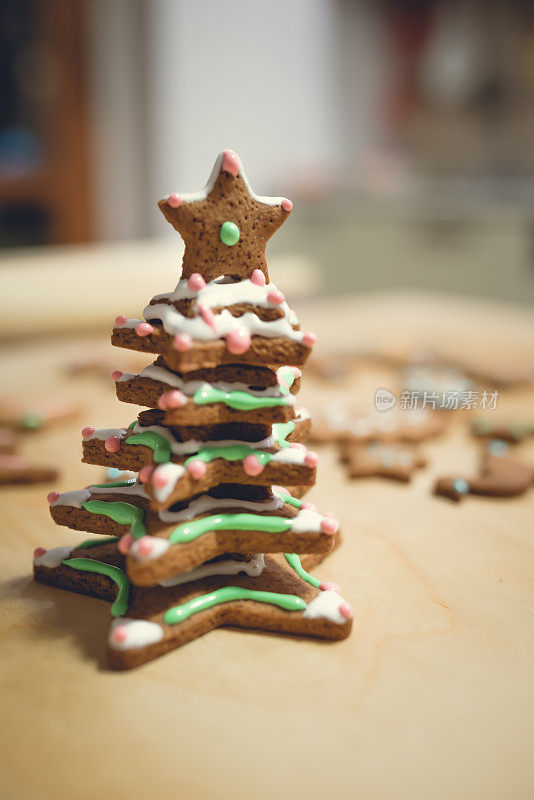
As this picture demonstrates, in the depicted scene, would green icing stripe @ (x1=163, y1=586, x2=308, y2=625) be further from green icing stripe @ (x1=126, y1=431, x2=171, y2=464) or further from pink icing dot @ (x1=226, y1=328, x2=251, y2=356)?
pink icing dot @ (x1=226, y1=328, x2=251, y2=356)

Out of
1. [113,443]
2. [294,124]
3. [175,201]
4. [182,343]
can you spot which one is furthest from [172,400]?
[294,124]

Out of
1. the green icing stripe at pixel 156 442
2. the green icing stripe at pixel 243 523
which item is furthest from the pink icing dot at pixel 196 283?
the green icing stripe at pixel 243 523

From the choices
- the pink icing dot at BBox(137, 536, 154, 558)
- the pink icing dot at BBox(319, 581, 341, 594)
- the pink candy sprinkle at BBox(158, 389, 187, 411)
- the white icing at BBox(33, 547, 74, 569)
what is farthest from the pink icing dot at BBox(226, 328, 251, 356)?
the white icing at BBox(33, 547, 74, 569)

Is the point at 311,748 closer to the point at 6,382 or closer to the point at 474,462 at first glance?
the point at 474,462

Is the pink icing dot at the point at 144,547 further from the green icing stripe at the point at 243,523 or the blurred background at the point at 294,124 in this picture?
the blurred background at the point at 294,124

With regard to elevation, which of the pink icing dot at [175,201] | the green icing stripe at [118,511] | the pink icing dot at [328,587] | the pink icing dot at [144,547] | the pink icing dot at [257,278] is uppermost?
the pink icing dot at [175,201]

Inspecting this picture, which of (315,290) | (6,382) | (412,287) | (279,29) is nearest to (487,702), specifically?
(6,382)

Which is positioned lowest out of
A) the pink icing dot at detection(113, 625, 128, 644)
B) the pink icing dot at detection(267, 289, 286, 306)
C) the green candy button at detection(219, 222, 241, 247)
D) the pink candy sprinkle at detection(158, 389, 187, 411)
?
the pink icing dot at detection(113, 625, 128, 644)
